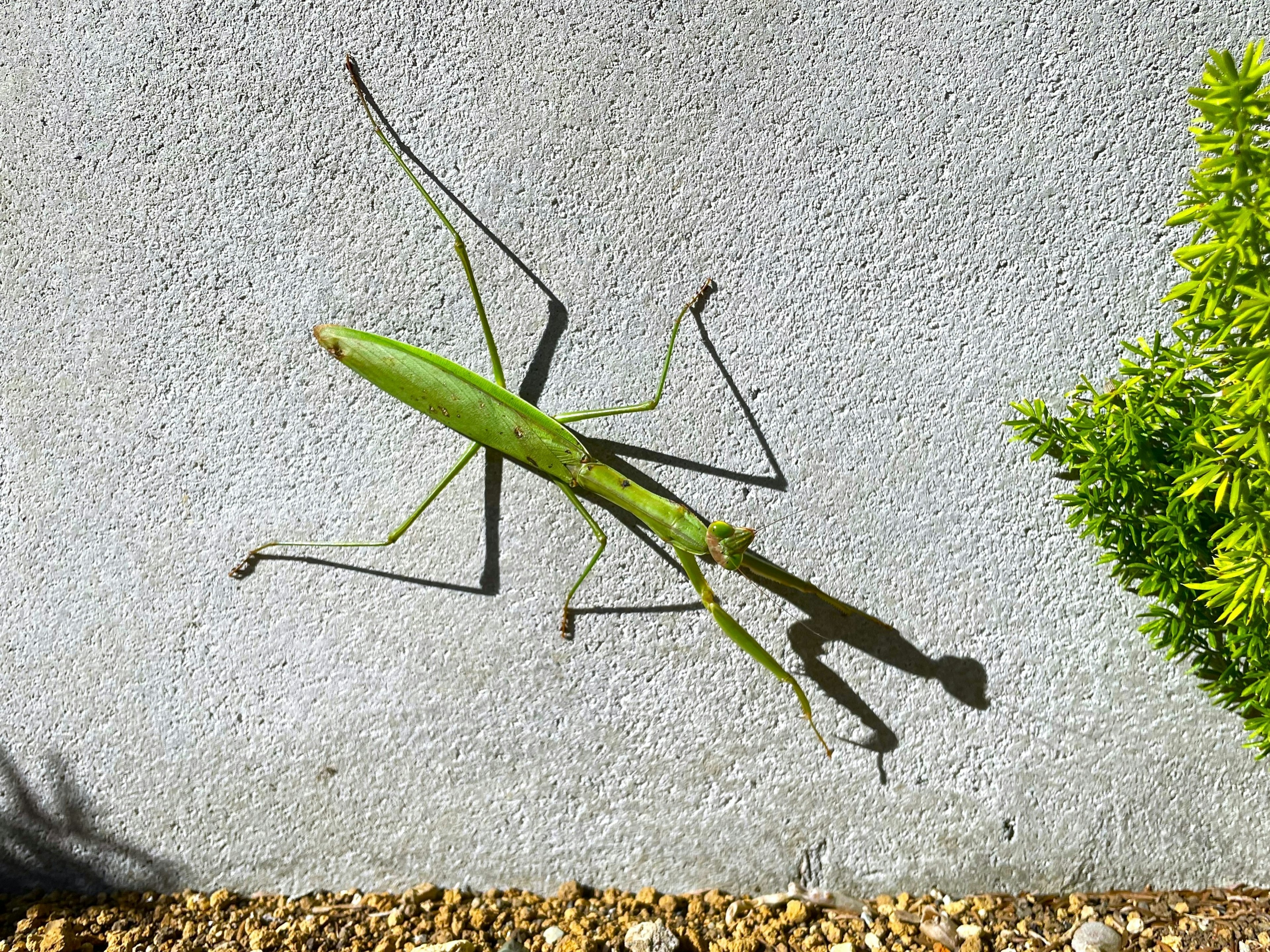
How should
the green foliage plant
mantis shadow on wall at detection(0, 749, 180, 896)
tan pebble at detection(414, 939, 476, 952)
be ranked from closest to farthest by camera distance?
the green foliage plant
tan pebble at detection(414, 939, 476, 952)
mantis shadow on wall at detection(0, 749, 180, 896)

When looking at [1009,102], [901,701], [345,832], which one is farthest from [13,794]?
[1009,102]

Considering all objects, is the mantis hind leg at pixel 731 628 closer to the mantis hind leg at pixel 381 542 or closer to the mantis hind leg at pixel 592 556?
the mantis hind leg at pixel 592 556

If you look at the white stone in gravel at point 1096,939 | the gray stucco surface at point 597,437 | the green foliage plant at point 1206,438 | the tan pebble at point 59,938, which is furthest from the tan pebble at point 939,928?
the tan pebble at point 59,938

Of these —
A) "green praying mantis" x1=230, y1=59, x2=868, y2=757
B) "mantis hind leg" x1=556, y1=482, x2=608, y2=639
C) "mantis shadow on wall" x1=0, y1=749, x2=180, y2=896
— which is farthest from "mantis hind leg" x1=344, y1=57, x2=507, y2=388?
"mantis shadow on wall" x1=0, y1=749, x2=180, y2=896

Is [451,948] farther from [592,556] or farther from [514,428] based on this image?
[514,428]

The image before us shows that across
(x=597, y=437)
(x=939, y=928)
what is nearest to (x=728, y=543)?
(x=597, y=437)

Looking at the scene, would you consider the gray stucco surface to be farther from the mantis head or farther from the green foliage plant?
the mantis head
